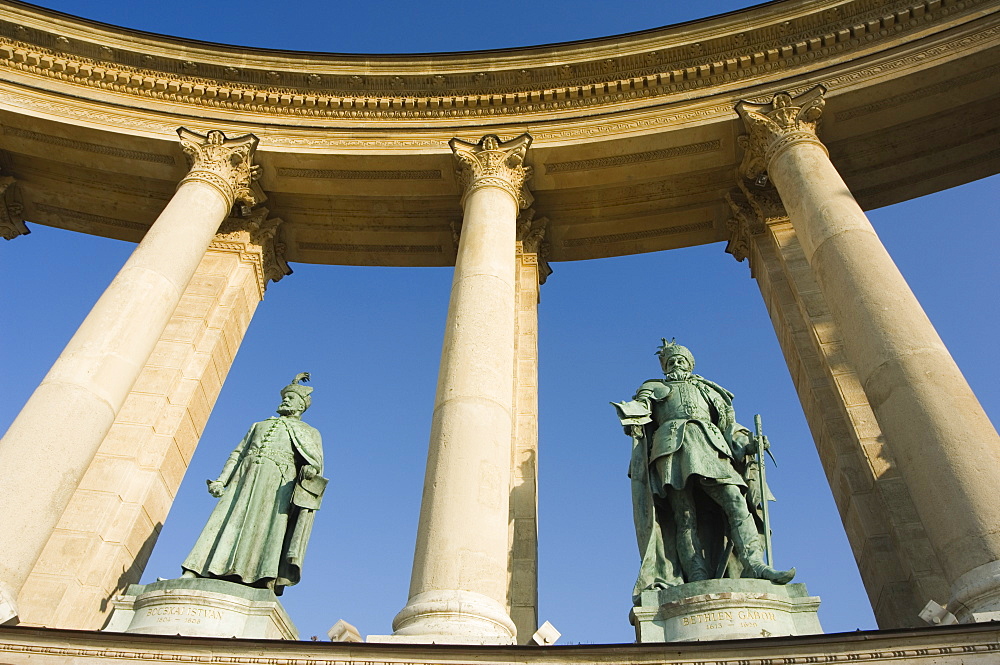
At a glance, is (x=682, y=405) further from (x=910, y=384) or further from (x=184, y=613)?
(x=184, y=613)

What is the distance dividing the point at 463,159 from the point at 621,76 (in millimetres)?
5478

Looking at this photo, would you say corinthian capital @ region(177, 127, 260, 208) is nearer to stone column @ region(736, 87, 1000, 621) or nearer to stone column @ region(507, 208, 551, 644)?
stone column @ region(507, 208, 551, 644)

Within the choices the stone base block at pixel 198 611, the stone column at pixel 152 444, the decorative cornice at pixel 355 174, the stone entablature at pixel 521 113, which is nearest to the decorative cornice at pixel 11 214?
the stone entablature at pixel 521 113

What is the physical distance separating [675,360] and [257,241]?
13.7 m

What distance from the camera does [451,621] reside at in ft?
38.3

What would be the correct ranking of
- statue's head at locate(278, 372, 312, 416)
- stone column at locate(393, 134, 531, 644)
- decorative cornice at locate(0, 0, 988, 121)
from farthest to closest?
decorative cornice at locate(0, 0, 988, 121)
statue's head at locate(278, 372, 312, 416)
stone column at locate(393, 134, 531, 644)

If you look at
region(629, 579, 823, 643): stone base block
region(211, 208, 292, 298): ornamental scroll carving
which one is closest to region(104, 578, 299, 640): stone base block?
region(629, 579, 823, 643): stone base block

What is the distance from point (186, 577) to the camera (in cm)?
1448

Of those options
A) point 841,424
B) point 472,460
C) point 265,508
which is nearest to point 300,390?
point 265,508

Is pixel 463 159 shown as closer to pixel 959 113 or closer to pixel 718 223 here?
pixel 718 223

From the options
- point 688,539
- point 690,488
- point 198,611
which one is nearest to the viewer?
point 198,611

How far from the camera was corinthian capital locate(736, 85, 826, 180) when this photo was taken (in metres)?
20.7

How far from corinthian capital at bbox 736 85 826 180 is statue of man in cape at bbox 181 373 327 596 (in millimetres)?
13590

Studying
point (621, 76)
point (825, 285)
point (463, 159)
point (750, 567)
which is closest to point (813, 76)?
point (621, 76)
